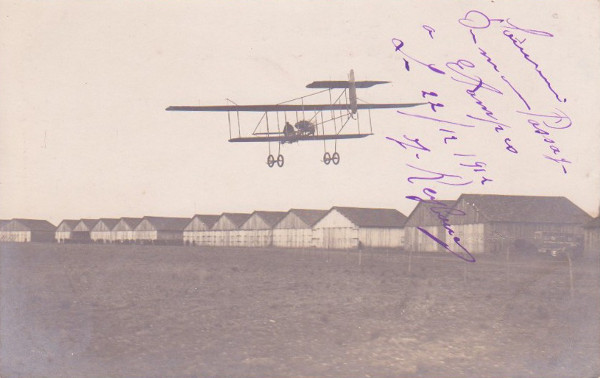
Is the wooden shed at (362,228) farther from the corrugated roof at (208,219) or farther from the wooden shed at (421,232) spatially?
the corrugated roof at (208,219)

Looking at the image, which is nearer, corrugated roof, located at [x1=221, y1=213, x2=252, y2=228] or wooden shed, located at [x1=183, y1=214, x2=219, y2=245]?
corrugated roof, located at [x1=221, y1=213, x2=252, y2=228]

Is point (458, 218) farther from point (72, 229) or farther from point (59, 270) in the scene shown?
point (72, 229)

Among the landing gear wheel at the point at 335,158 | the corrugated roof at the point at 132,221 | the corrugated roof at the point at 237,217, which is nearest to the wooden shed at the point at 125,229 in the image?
the corrugated roof at the point at 132,221

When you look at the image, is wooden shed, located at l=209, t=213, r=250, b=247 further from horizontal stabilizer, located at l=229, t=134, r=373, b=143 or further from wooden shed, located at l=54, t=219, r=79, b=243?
horizontal stabilizer, located at l=229, t=134, r=373, b=143

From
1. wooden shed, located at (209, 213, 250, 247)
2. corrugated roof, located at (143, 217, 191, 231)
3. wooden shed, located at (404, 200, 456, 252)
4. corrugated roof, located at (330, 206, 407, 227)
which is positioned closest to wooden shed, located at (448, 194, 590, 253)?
wooden shed, located at (404, 200, 456, 252)

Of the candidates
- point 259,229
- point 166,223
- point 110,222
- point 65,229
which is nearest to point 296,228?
point 259,229
